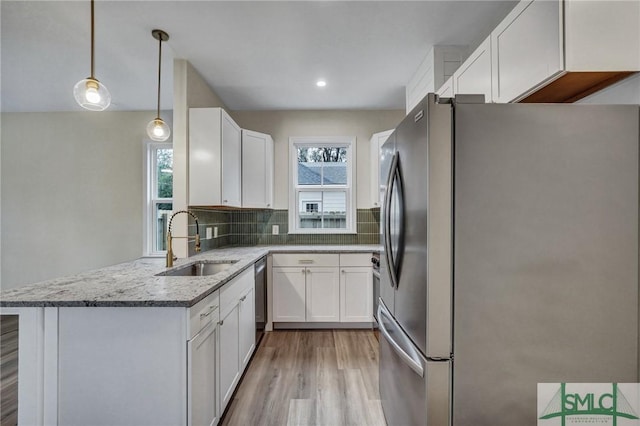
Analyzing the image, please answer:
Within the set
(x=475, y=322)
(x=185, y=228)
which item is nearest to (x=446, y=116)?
(x=475, y=322)

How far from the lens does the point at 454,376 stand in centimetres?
111

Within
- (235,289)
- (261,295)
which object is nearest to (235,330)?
A: (235,289)

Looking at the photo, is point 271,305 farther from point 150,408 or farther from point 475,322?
point 475,322

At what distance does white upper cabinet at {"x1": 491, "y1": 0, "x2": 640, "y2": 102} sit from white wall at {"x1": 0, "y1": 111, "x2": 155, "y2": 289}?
416cm

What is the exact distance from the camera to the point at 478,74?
1.79 meters

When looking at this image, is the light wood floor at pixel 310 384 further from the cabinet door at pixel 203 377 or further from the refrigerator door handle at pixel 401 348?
the refrigerator door handle at pixel 401 348

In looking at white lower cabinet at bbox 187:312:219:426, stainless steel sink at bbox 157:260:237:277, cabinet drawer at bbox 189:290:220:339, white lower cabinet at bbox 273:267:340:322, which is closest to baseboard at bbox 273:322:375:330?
white lower cabinet at bbox 273:267:340:322

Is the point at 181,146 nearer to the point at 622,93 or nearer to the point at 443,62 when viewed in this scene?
the point at 443,62

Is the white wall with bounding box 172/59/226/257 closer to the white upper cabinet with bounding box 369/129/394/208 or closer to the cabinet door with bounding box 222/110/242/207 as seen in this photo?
the cabinet door with bounding box 222/110/242/207

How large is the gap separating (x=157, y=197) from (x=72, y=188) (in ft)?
3.59

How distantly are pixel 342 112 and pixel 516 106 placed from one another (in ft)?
9.77

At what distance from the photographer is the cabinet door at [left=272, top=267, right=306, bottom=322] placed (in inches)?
126

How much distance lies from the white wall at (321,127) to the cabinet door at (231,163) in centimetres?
68

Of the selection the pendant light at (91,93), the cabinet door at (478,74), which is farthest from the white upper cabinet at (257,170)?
the cabinet door at (478,74)
